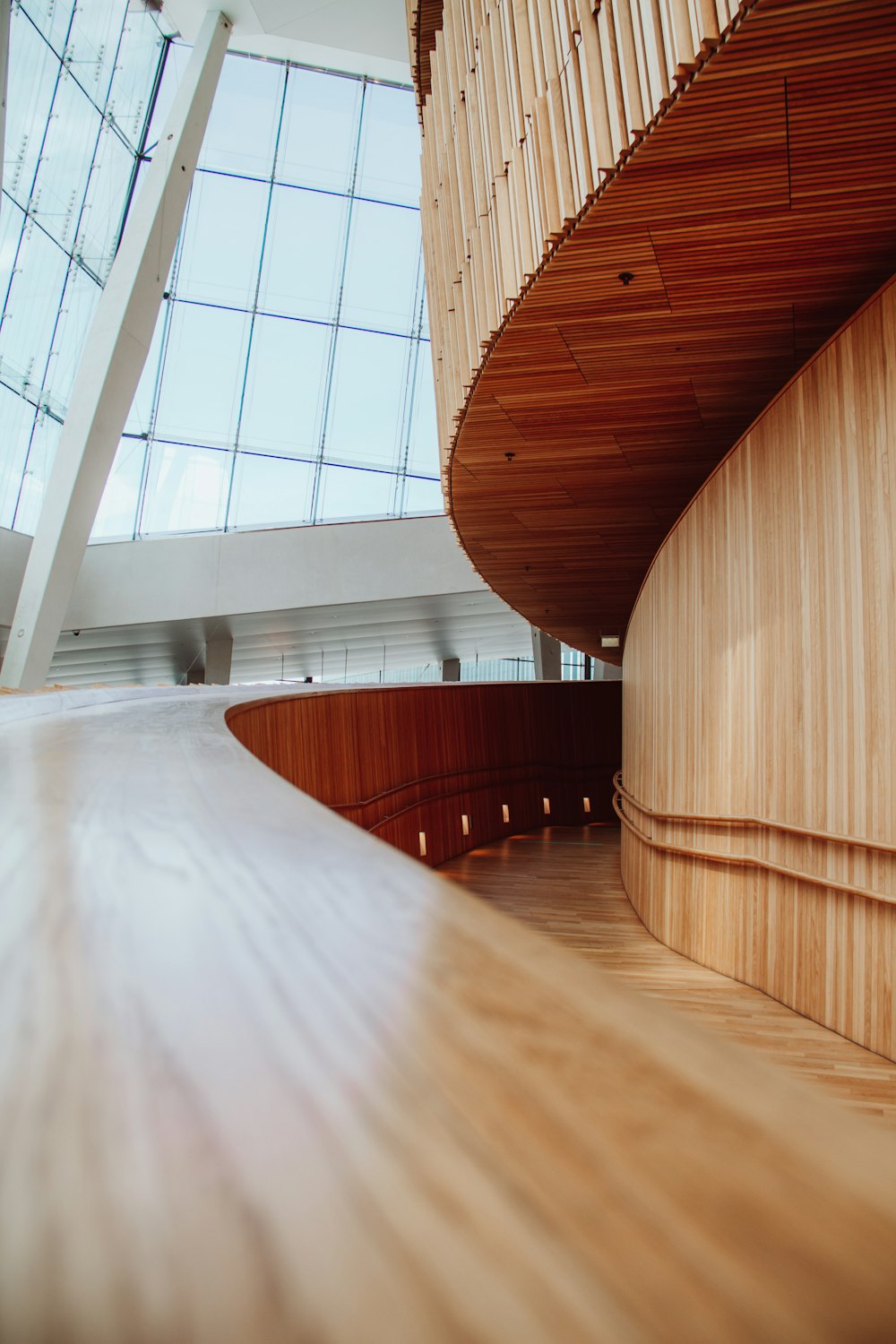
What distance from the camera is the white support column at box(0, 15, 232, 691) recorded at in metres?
12.3

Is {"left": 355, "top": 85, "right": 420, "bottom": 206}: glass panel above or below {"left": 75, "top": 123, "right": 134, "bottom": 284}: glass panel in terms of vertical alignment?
above

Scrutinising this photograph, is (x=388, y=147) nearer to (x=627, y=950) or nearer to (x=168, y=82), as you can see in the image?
(x=168, y=82)

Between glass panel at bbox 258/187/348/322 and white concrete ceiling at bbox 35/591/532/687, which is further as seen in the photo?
glass panel at bbox 258/187/348/322

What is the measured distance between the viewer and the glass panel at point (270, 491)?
18.2m

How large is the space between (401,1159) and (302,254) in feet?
69.6

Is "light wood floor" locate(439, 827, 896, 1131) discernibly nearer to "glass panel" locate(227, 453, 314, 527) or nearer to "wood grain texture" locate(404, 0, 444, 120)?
"wood grain texture" locate(404, 0, 444, 120)

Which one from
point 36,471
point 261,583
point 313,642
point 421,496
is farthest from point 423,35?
point 313,642

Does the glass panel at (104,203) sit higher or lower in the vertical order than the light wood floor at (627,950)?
higher

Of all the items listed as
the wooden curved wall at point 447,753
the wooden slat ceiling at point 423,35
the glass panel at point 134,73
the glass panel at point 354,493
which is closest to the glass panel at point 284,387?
the glass panel at point 354,493

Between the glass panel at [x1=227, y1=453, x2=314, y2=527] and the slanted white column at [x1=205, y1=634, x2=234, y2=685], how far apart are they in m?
2.63

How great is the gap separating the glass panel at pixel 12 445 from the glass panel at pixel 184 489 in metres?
2.88

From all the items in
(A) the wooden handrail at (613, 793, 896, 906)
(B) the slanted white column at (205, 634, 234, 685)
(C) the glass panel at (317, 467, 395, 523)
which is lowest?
(A) the wooden handrail at (613, 793, 896, 906)

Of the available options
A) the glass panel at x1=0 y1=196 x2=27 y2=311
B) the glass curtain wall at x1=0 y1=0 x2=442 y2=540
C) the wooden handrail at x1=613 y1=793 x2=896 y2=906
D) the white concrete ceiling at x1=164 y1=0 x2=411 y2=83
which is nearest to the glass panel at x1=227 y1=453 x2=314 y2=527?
the glass curtain wall at x1=0 y1=0 x2=442 y2=540

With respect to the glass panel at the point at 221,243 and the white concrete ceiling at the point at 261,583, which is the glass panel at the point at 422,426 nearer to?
the white concrete ceiling at the point at 261,583
